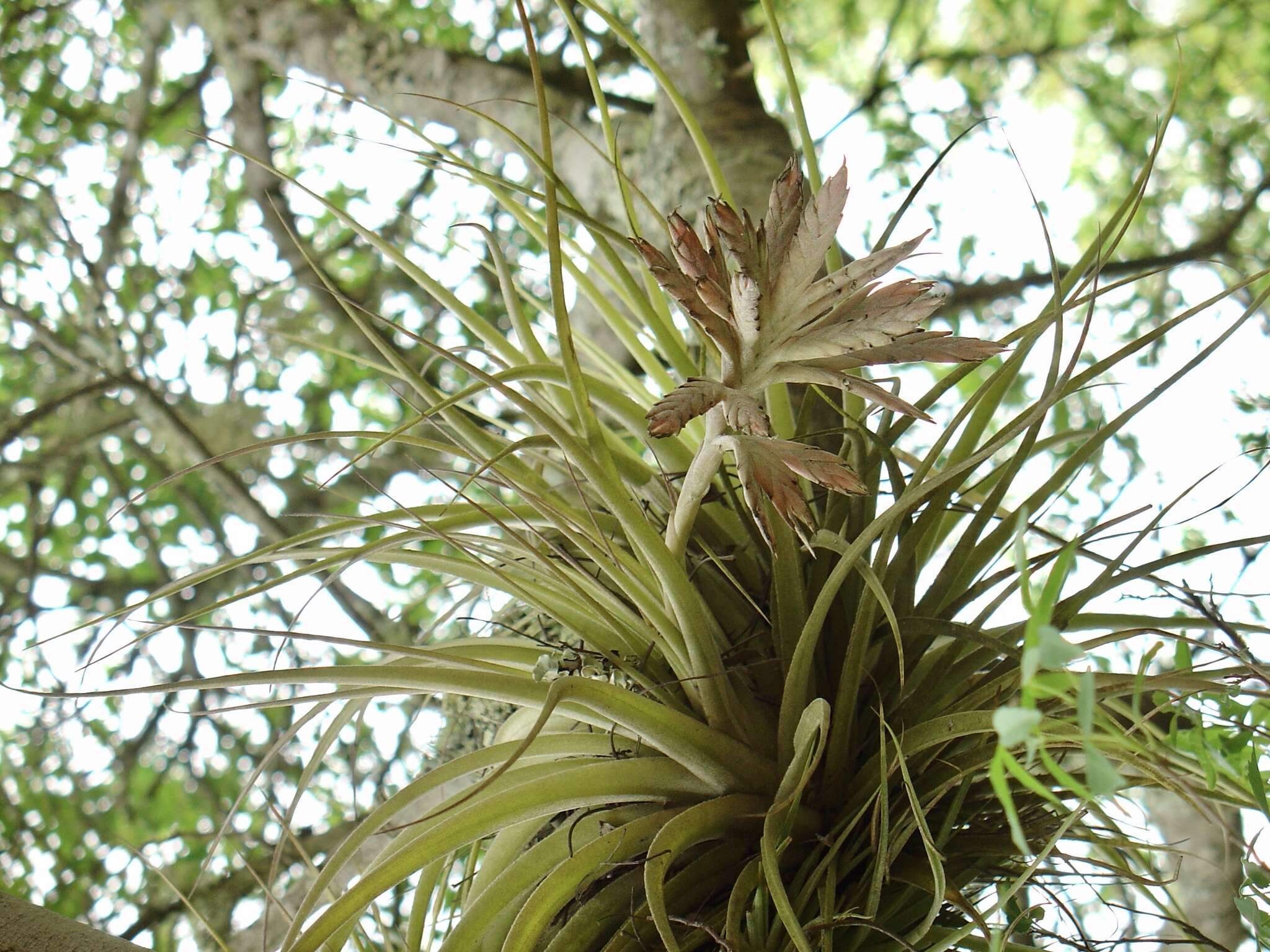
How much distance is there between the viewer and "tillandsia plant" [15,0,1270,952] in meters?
0.38

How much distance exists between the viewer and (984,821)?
534 millimetres

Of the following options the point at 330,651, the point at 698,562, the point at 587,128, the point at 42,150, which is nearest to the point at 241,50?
the point at 42,150

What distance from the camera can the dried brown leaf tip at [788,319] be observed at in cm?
36

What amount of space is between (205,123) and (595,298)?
5.79 feet

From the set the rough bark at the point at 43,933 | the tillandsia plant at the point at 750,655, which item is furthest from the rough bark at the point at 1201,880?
the rough bark at the point at 43,933

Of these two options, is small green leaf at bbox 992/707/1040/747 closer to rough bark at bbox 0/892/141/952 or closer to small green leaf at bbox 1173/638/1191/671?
small green leaf at bbox 1173/638/1191/671

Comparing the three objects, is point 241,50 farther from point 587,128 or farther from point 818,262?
point 818,262

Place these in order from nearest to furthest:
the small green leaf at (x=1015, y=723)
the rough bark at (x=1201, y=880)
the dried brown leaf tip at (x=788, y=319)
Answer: the small green leaf at (x=1015, y=723), the dried brown leaf tip at (x=788, y=319), the rough bark at (x=1201, y=880)

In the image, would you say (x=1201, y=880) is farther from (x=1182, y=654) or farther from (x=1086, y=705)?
(x=1086, y=705)

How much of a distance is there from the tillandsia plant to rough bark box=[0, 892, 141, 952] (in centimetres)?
8

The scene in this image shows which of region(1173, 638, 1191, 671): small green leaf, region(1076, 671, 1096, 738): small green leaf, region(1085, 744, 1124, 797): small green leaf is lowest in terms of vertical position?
region(1085, 744, 1124, 797): small green leaf

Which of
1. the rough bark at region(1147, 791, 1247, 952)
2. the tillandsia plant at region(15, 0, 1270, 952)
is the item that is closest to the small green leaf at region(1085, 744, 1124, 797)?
the tillandsia plant at region(15, 0, 1270, 952)

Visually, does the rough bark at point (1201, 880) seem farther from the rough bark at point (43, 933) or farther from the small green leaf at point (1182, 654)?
the rough bark at point (43, 933)

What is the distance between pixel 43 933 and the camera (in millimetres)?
396
